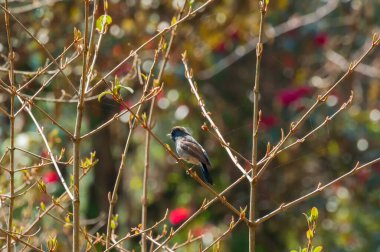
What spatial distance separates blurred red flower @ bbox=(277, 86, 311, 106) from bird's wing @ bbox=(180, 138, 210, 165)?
3680 millimetres

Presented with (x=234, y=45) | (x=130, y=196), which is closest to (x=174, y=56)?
(x=234, y=45)

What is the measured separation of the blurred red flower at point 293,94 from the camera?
8.67 meters

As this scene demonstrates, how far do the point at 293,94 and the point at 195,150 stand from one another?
3.86 meters

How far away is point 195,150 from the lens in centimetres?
500

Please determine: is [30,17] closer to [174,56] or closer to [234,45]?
[174,56]

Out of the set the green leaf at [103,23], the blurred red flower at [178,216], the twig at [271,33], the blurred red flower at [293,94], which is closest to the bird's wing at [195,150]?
the green leaf at [103,23]

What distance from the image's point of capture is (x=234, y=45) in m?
9.41

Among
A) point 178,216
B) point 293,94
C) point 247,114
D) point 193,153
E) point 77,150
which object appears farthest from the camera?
point 247,114

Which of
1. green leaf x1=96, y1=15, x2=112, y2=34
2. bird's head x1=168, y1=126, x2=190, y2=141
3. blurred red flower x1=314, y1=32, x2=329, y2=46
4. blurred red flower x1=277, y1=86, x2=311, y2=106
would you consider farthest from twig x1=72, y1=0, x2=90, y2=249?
blurred red flower x1=314, y1=32, x2=329, y2=46

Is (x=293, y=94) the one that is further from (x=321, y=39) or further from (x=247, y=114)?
(x=321, y=39)

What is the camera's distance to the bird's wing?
16.1ft

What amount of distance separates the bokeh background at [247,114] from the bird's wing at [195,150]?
295cm

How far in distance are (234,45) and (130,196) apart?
200 cm

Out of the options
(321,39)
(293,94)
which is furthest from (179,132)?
(321,39)
